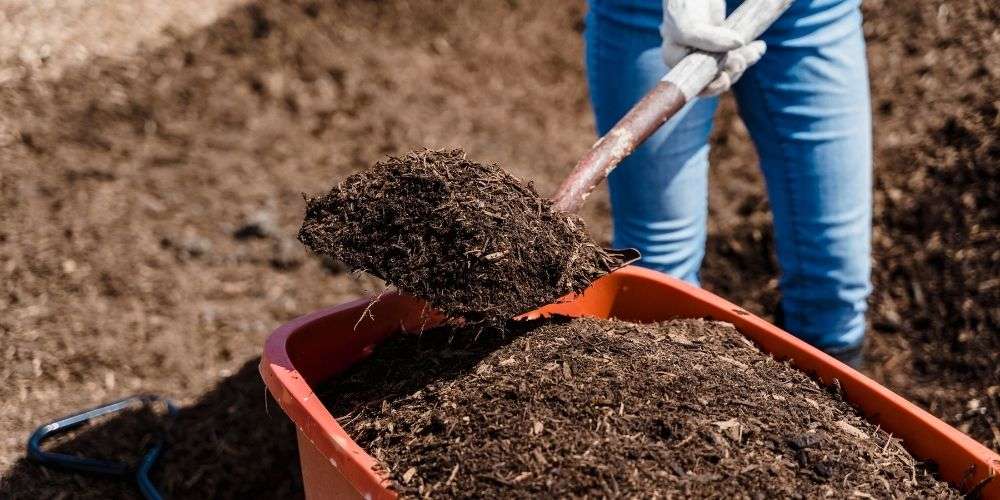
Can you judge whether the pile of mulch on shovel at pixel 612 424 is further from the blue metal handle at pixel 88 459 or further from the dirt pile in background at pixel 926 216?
the dirt pile in background at pixel 926 216

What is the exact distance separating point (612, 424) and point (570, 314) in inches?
20.4

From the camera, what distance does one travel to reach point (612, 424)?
4.68 feet

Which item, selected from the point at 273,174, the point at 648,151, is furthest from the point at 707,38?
the point at 273,174

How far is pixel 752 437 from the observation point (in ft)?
4.74

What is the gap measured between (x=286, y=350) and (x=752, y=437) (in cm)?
82

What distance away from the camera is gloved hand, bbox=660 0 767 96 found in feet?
5.91

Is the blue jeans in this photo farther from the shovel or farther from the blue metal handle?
the blue metal handle

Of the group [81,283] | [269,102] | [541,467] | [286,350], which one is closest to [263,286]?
[81,283]

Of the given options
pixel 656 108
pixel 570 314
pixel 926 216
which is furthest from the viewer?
pixel 926 216

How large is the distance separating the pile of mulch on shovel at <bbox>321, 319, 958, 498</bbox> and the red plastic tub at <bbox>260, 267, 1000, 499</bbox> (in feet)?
0.11

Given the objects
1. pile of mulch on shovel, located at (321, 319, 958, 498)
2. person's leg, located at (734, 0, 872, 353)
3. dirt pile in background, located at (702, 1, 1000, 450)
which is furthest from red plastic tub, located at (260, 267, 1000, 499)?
dirt pile in background, located at (702, 1, 1000, 450)

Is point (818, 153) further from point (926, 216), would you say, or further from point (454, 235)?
point (926, 216)

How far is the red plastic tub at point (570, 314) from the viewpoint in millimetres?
1402

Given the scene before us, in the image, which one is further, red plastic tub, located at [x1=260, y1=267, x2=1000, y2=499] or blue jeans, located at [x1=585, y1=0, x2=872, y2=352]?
blue jeans, located at [x1=585, y1=0, x2=872, y2=352]
